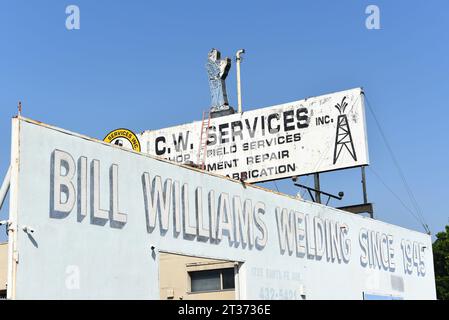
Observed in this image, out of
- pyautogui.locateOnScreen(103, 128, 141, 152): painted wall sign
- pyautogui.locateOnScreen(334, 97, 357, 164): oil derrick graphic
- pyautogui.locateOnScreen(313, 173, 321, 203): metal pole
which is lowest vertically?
pyautogui.locateOnScreen(313, 173, 321, 203): metal pole

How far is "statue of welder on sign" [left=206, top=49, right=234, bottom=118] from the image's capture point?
30656 mm

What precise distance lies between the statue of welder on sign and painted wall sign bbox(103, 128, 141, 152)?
353 centimetres

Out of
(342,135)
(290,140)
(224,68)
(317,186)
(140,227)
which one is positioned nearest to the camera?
(140,227)

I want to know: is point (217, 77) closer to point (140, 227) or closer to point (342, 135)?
point (342, 135)

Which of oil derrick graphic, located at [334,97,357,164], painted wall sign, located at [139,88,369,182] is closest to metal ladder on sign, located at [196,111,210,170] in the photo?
painted wall sign, located at [139,88,369,182]

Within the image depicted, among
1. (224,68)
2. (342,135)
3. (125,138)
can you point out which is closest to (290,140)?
(342,135)

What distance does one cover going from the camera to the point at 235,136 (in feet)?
96.4

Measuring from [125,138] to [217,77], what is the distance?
4.68 meters

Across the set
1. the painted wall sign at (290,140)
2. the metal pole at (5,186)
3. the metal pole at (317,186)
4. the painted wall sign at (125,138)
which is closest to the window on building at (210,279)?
the painted wall sign at (290,140)

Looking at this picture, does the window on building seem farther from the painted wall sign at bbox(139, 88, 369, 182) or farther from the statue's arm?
the statue's arm

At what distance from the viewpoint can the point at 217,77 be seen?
31438 mm

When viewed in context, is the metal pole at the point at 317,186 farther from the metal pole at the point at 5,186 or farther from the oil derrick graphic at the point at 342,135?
the metal pole at the point at 5,186

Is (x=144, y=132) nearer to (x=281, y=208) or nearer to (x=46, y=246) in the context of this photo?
(x=281, y=208)

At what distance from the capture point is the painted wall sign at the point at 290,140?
27.8 m
